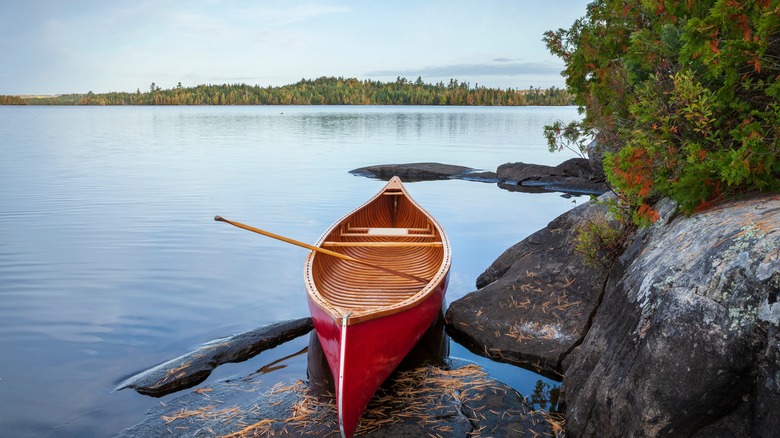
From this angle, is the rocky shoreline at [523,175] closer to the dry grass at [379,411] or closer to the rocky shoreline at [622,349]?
the rocky shoreline at [622,349]

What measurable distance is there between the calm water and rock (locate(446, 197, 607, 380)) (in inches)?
11.2

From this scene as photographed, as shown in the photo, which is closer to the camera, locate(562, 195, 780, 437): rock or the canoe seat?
locate(562, 195, 780, 437): rock

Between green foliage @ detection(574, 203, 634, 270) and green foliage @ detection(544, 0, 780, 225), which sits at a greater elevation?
green foliage @ detection(544, 0, 780, 225)

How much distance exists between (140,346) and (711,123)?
26.0ft

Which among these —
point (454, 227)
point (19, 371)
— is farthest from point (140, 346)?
point (454, 227)

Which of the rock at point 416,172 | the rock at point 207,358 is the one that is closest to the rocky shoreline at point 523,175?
the rock at point 416,172

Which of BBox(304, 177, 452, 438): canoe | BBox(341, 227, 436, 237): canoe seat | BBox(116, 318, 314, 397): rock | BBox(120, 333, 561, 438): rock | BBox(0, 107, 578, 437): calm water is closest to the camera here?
BBox(304, 177, 452, 438): canoe

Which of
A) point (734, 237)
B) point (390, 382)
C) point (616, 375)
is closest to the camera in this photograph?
point (734, 237)

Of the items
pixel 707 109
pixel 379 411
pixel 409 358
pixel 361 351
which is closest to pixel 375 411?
pixel 379 411

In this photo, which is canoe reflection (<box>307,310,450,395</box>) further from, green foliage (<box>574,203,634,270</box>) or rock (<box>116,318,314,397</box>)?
green foliage (<box>574,203,634,270</box>)

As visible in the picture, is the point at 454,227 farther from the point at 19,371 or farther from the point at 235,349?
the point at 19,371

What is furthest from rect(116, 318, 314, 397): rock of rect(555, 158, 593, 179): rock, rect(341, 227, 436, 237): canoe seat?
rect(555, 158, 593, 179): rock

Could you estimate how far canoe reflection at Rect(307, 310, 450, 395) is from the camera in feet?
22.3

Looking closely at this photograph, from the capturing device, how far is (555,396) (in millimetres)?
6531
